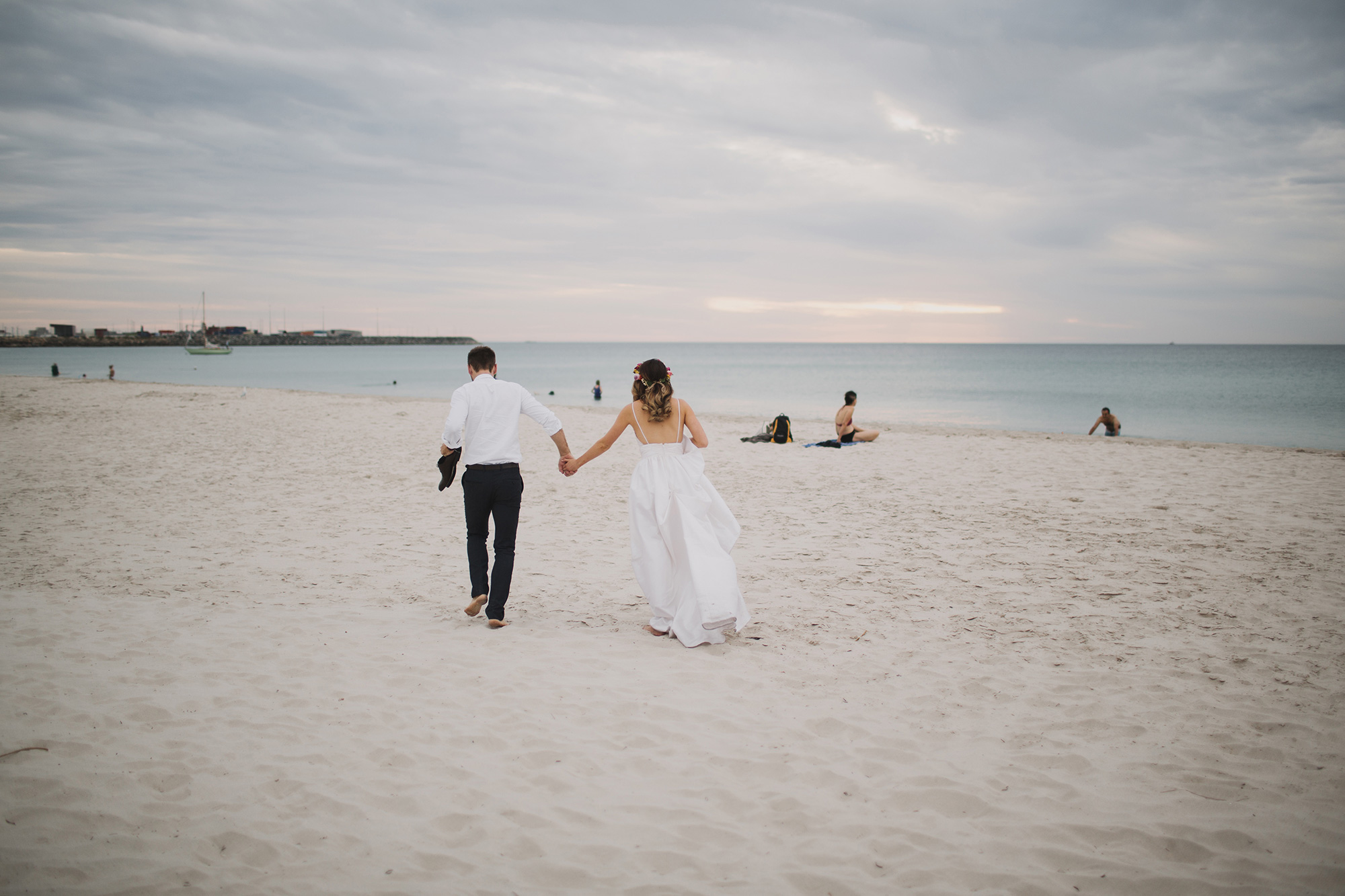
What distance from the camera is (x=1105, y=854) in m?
3.00

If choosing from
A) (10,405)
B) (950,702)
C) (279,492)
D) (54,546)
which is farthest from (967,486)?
(10,405)

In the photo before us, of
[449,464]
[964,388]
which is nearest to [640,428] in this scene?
[449,464]

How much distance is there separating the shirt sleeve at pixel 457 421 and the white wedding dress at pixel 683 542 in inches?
51.7

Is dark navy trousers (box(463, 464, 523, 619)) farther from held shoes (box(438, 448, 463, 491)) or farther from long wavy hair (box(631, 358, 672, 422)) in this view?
long wavy hair (box(631, 358, 672, 422))

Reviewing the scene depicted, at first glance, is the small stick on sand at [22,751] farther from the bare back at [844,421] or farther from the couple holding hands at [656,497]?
the bare back at [844,421]

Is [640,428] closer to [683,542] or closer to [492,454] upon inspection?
[683,542]

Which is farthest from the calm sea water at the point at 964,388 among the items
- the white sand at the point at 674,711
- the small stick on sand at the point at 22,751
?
the small stick on sand at the point at 22,751

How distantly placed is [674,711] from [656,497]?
5.23 ft

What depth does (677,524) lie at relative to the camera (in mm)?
5176

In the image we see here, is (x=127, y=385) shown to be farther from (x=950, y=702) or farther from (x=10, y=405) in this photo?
(x=950, y=702)

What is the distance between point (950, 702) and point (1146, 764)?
1.02m

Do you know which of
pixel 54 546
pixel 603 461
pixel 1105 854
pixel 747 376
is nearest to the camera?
pixel 1105 854

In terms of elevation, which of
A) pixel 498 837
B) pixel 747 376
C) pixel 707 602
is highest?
pixel 747 376

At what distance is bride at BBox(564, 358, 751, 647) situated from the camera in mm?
5105
